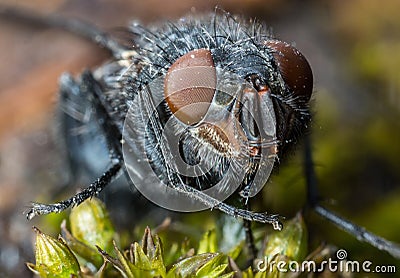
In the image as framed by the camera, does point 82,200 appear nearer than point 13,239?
Yes

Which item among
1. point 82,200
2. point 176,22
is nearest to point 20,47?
point 176,22

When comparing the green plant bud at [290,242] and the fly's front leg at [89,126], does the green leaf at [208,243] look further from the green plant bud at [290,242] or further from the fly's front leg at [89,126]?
the fly's front leg at [89,126]

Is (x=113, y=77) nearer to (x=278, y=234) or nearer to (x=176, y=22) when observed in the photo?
(x=176, y=22)

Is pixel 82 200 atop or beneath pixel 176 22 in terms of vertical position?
beneath

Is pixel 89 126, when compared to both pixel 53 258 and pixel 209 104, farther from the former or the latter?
pixel 209 104

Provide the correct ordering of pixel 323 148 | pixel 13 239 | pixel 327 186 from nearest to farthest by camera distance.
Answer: pixel 13 239
pixel 327 186
pixel 323 148

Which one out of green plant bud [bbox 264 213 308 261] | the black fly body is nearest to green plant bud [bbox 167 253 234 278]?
the black fly body
